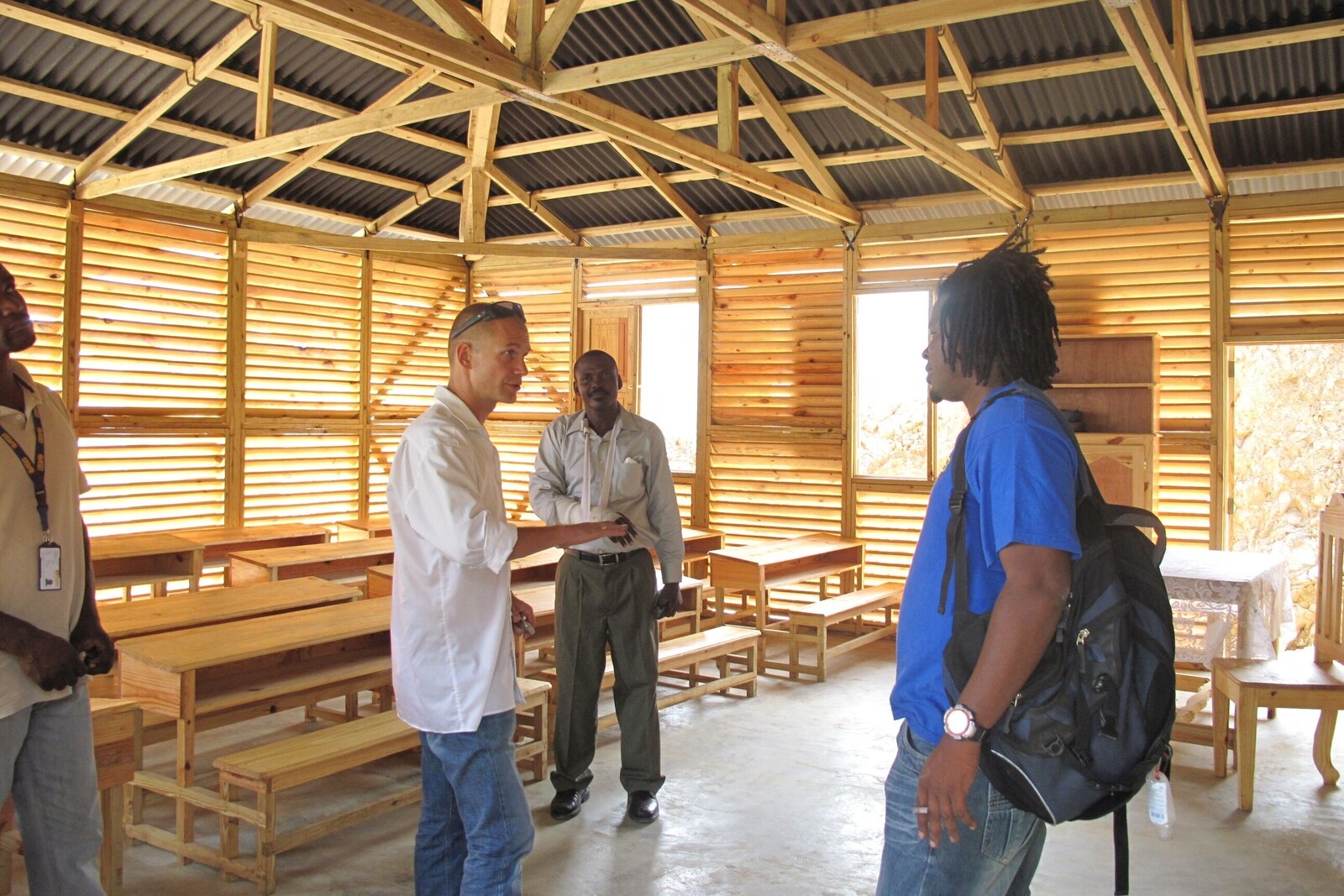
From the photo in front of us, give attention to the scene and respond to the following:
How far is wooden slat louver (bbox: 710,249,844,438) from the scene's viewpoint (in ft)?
29.8

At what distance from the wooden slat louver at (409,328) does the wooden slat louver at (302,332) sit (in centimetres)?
23

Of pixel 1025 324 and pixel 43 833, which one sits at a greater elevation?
pixel 1025 324

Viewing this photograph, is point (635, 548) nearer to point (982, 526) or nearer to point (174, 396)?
point (982, 526)

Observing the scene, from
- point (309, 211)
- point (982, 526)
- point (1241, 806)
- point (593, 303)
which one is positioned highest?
point (309, 211)

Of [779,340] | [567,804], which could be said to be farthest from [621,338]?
[567,804]

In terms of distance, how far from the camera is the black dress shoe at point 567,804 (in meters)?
4.44

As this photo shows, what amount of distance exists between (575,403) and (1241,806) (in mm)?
7162

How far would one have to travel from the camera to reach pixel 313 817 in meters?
4.44

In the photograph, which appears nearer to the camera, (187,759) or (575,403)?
(187,759)

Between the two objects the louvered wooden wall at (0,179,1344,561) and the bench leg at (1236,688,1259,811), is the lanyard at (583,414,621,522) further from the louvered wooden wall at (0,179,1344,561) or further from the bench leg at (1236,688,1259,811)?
the louvered wooden wall at (0,179,1344,561)

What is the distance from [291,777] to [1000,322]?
3.06 meters

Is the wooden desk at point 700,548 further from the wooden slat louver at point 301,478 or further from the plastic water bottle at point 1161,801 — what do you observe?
the plastic water bottle at point 1161,801

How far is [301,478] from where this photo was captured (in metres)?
9.85

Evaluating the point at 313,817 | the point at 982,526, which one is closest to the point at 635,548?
the point at 313,817
